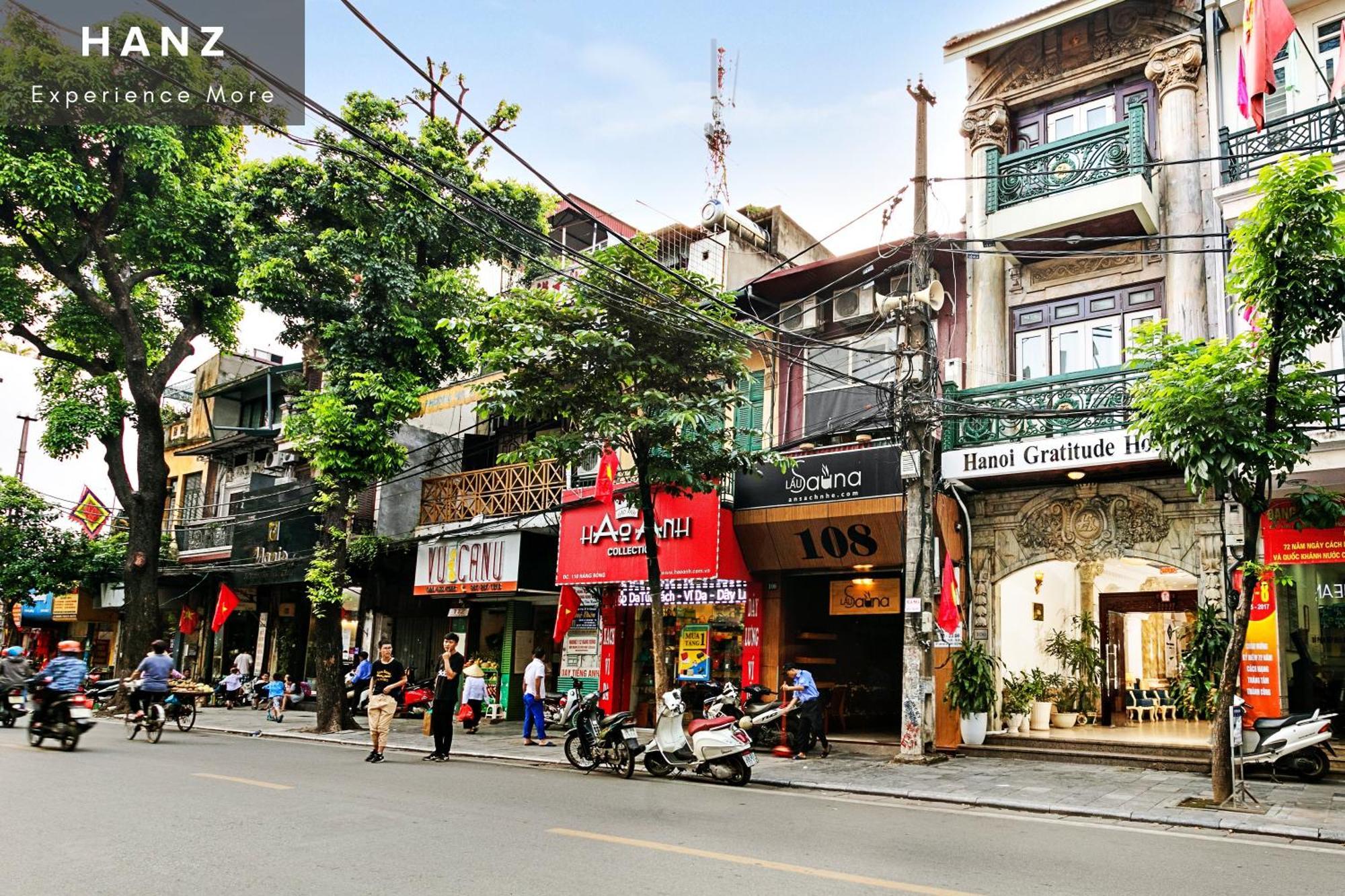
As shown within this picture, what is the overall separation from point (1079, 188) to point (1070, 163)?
68 cm

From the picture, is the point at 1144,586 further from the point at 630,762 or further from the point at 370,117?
the point at 370,117

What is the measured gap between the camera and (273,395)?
31.3 meters

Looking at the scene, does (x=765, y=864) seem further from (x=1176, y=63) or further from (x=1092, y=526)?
(x=1176, y=63)

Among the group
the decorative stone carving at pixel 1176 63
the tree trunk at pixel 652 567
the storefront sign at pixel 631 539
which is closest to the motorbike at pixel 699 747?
the tree trunk at pixel 652 567

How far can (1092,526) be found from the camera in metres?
15.4

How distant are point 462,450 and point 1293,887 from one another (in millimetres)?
19805

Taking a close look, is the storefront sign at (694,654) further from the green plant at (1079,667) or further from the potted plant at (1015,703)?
the green plant at (1079,667)

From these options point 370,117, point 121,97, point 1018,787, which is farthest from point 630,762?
point 121,97

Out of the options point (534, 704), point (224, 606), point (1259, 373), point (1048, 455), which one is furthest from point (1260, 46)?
point (224, 606)

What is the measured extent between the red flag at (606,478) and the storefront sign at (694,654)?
10.7 ft

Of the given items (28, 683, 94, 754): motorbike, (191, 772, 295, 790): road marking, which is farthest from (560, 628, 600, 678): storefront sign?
(191, 772, 295, 790): road marking

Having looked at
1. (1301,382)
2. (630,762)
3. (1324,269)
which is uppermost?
(1324,269)

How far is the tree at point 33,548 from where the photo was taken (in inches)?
1073

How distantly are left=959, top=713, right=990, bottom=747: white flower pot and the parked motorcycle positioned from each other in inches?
520
